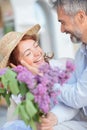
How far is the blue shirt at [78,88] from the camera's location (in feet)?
5.32

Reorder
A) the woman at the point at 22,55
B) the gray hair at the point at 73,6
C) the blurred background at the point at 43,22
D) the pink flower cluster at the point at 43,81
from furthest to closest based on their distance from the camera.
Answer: the blurred background at the point at 43,22
the woman at the point at 22,55
the gray hair at the point at 73,6
the pink flower cluster at the point at 43,81

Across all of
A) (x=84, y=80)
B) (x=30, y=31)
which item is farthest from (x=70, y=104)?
(x=30, y=31)

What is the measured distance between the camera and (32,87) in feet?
4.15

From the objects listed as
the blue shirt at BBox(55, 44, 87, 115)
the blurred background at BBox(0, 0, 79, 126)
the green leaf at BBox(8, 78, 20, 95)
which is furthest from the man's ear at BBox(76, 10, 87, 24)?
the blurred background at BBox(0, 0, 79, 126)

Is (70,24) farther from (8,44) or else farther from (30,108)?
(30,108)

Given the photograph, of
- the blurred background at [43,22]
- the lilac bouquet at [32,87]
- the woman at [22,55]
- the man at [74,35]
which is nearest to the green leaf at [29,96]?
the lilac bouquet at [32,87]

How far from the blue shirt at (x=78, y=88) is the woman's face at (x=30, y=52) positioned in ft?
0.56

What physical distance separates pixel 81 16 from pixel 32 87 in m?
0.48

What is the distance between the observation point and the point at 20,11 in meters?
3.39

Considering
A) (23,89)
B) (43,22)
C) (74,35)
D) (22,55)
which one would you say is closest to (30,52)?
(22,55)

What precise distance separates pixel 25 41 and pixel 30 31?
0.24ft

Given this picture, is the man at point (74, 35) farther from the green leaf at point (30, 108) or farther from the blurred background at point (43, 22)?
the blurred background at point (43, 22)

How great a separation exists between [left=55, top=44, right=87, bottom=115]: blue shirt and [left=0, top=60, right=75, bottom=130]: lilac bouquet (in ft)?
1.00

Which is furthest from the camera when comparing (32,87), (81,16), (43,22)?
(43,22)
